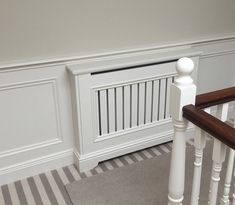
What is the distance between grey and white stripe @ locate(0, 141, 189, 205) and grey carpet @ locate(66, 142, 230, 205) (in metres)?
0.07

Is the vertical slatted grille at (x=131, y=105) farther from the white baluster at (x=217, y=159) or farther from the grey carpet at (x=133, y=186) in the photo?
the white baluster at (x=217, y=159)

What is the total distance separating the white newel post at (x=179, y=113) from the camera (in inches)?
43.3

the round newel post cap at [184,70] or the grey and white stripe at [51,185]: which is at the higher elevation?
the round newel post cap at [184,70]

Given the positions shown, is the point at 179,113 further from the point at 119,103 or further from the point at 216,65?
the point at 216,65

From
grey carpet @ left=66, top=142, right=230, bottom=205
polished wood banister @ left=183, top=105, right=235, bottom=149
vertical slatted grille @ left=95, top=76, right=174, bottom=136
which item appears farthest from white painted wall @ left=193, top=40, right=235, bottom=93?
polished wood banister @ left=183, top=105, right=235, bottom=149

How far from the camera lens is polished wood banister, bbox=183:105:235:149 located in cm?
93

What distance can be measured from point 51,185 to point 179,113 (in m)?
1.33

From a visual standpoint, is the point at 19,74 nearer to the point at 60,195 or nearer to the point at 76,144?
the point at 76,144

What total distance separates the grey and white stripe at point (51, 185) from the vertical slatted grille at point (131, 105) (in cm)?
27

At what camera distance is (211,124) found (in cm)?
99

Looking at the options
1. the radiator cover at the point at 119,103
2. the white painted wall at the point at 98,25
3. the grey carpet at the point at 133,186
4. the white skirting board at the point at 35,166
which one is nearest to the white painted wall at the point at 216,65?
the white painted wall at the point at 98,25

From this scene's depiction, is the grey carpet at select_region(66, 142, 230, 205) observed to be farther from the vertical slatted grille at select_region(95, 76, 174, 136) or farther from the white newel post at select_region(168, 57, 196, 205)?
the white newel post at select_region(168, 57, 196, 205)

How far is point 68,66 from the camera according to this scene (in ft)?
6.70

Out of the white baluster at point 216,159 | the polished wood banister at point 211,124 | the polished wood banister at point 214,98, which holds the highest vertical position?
the polished wood banister at point 214,98
